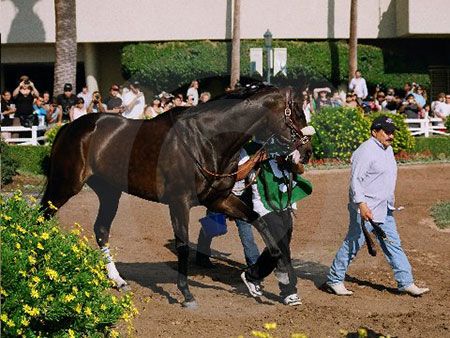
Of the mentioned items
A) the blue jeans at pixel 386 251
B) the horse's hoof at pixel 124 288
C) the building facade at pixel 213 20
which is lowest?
the horse's hoof at pixel 124 288

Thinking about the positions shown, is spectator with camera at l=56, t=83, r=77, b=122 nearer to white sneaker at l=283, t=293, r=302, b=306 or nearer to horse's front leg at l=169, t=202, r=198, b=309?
horse's front leg at l=169, t=202, r=198, b=309

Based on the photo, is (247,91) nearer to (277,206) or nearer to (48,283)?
(277,206)

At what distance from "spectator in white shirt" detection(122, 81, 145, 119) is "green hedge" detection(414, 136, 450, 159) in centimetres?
675

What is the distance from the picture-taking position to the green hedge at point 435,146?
1939 cm

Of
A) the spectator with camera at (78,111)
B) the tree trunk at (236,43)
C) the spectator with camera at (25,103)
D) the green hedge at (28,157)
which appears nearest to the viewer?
the green hedge at (28,157)

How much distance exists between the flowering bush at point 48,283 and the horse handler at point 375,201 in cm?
264

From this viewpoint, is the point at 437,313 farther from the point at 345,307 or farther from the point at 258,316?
the point at 258,316

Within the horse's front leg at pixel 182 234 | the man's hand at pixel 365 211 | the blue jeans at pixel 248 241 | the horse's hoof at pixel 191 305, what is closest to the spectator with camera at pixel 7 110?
the blue jeans at pixel 248 241

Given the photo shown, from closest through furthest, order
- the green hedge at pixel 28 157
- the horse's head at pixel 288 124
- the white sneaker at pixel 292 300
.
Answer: the horse's head at pixel 288 124 < the white sneaker at pixel 292 300 < the green hedge at pixel 28 157

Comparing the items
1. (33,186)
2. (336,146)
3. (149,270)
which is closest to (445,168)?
(336,146)

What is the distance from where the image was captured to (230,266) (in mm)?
9000

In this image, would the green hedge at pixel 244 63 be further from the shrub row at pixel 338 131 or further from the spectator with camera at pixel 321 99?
the shrub row at pixel 338 131

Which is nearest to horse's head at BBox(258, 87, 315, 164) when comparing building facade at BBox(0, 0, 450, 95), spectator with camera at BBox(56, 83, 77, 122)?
spectator with camera at BBox(56, 83, 77, 122)

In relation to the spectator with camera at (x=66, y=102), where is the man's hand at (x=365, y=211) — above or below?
below
